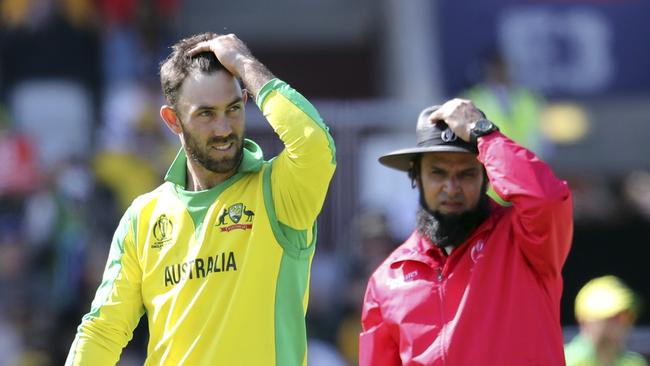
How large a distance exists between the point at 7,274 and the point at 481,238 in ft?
21.2

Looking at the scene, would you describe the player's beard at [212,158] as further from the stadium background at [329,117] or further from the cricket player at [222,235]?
the stadium background at [329,117]

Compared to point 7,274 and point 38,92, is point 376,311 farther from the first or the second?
point 38,92

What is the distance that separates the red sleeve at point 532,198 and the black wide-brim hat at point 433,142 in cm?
19

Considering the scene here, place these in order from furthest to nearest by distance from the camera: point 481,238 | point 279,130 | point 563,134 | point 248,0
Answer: point 248,0 < point 563,134 < point 481,238 < point 279,130

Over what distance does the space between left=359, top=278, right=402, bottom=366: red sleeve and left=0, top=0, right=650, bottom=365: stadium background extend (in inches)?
183

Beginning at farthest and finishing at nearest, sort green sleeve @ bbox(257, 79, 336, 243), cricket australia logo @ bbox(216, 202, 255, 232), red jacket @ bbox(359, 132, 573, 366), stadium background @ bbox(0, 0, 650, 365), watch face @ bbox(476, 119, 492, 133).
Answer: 1. stadium background @ bbox(0, 0, 650, 365)
2. watch face @ bbox(476, 119, 492, 133)
3. red jacket @ bbox(359, 132, 573, 366)
4. cricket australia logo @ bbox(216, 202, 255, 232)
5. green sleeve @ bbox(257, 79, 336, 243)

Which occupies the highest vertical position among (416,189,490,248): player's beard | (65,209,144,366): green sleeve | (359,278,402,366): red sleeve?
(416,189,490,248): player's beard

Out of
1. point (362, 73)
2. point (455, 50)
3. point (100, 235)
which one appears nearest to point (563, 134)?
point (455, 50)

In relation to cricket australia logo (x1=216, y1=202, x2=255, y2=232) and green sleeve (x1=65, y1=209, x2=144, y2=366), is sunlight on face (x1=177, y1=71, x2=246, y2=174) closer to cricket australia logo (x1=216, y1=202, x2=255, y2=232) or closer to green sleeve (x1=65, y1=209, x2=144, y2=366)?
cricket australia logo (x1=216, y1=202, x2=255, y2=232)

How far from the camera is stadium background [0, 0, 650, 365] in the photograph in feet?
34.5

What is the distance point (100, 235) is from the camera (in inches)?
428

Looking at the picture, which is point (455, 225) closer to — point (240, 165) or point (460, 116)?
point (460, 116)

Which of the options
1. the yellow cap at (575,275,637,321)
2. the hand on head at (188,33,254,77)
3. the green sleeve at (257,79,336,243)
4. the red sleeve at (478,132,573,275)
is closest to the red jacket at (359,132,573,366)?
the red sleeve at (478,132,573,275)

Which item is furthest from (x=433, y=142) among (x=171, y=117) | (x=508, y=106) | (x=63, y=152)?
(x=63, y=152)
